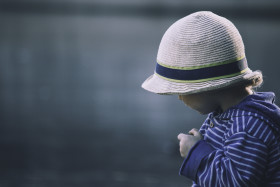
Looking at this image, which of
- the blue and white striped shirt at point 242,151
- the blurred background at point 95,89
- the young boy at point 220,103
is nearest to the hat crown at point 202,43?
the young boy at point 220,103

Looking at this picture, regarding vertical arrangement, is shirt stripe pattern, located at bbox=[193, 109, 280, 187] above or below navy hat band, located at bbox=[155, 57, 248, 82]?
below

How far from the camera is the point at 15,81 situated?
802 centimetres

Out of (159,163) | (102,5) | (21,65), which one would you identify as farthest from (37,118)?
(102,5)

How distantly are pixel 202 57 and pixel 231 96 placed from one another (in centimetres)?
15

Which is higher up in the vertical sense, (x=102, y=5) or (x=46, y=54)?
(x=102, y=5)

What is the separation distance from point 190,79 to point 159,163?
3.10 meters

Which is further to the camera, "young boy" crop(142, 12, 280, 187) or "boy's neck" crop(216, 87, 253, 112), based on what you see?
"boy's neck" crop(216, 87, 253, 112)

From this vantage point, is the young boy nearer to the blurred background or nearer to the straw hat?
the straw hat

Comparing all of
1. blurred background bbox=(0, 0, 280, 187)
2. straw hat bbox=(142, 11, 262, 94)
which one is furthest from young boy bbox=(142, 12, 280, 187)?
blurred background bbox=(0, 0, 280, 187)

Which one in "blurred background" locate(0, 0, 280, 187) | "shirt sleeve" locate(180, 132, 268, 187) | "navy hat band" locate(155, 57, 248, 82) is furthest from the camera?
"blurred background" locate(0, 0, 280, 187)

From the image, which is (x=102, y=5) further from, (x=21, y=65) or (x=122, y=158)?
(x=122, y=158)

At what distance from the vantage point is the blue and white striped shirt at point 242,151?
1.11m

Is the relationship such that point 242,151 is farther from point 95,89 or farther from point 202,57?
point 95,89

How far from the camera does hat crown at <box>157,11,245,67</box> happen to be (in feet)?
3.96
